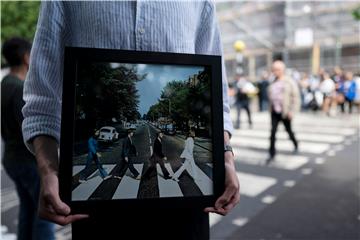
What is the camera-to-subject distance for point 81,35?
1.14m

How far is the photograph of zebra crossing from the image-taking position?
0.94 metres

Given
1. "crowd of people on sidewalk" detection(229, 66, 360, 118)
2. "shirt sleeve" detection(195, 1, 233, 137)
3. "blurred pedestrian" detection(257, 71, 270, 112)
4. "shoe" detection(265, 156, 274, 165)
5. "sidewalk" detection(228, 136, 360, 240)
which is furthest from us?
"blurred pedestrian" detection(257, 71, 270, 112)

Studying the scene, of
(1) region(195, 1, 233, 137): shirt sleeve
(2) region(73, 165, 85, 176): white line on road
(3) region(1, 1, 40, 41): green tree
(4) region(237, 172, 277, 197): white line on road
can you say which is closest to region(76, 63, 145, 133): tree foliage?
(2) region(73, 165, 85, 176): white line on road

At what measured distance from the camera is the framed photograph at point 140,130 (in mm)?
936

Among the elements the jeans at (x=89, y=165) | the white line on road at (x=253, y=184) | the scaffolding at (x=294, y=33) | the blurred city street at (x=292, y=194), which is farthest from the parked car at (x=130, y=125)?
the scaffolding at (x=294, y=33)

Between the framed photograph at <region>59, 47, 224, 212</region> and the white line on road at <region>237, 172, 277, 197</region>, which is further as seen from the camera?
the white line on road at <region>237, 172, 277, 197</region>

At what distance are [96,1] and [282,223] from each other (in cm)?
337

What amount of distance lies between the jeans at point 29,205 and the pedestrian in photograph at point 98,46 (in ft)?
5.65

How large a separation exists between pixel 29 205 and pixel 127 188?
7.09ft

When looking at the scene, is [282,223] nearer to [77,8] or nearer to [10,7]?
[77,8]

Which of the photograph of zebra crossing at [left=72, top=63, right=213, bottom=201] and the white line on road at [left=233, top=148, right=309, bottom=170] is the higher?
the photograph of zebra crossing at [left=72, top=63, right=213, bottom=201]

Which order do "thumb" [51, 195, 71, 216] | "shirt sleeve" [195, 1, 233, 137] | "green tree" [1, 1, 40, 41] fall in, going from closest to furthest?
"thumb" [51, 195, 71, 216] → "shirt sleeve" [195, 1, 233, 137] → "green tree" [1, 1, 40, 41]

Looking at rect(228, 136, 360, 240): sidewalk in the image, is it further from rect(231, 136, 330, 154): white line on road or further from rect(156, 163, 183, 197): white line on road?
rect(156, 163, 183, 197): white line on road

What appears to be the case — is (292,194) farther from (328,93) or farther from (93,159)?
(328,93)
